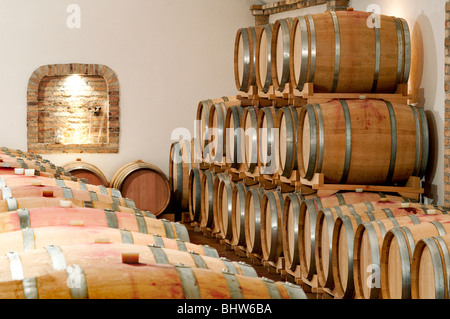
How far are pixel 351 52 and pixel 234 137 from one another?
202 centimetres

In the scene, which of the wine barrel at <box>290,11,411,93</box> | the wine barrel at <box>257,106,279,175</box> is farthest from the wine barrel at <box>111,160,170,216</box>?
the wine barrel at <box>290,11,411,93</box>

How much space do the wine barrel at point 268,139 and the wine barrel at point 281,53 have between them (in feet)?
0.84

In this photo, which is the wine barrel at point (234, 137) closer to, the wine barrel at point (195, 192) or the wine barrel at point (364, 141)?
the wine barrel at point (195, 192)

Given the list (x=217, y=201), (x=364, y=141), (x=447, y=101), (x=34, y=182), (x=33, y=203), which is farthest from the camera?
(x=217, y=201)

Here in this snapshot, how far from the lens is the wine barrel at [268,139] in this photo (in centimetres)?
636

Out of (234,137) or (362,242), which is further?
(234,137)

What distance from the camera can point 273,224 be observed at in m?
6.28

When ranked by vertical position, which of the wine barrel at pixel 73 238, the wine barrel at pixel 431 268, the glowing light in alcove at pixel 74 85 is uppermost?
the glowing light in alcove at pixel 74 85

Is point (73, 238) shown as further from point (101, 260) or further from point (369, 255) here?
point (369, 255)

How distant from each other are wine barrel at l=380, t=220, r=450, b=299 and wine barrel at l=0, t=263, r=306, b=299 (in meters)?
1.53

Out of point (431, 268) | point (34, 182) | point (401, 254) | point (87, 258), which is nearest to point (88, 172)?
point (34, 182)

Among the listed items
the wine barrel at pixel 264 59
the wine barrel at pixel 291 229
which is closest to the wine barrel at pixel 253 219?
the wine barrel at pixel 291 229

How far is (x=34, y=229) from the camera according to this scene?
2.95 metres
